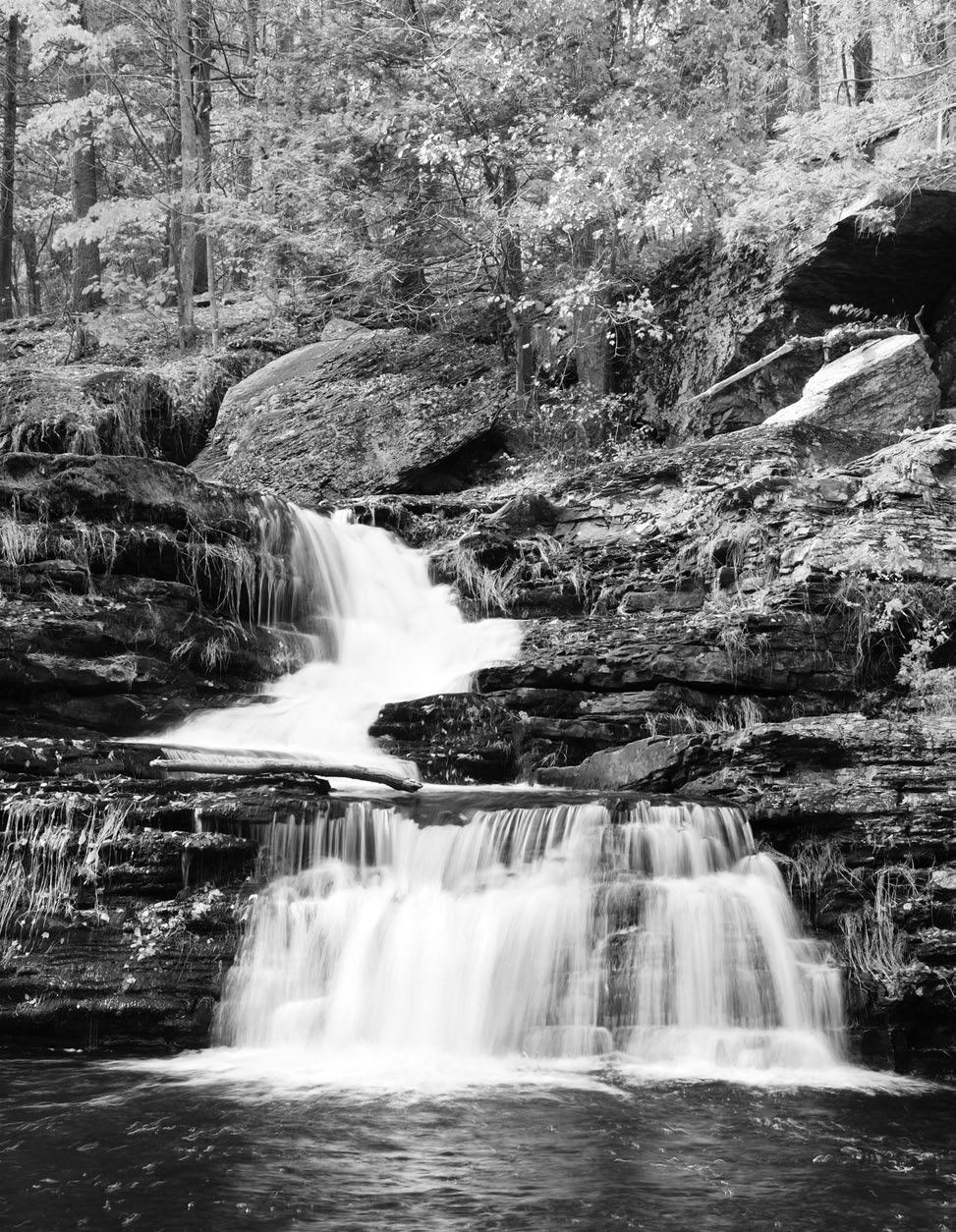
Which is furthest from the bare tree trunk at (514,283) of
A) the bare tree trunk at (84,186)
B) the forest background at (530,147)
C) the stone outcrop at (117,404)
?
the bare tree trunk at (84,186)

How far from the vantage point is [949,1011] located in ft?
17.1

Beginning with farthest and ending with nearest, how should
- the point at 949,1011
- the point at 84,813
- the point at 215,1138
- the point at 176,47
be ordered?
the point at 176,47
the point at 84,813
the point at 949,1011
the point at 215,1138

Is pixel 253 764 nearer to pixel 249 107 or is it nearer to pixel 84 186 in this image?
pixel 249 107

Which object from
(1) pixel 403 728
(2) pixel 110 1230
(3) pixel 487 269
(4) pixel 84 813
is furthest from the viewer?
(3) pixel 487 269

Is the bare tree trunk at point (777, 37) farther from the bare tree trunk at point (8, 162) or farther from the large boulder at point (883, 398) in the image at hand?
the bare tree trunk at point (8, 162)

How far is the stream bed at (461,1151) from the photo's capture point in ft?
11.0

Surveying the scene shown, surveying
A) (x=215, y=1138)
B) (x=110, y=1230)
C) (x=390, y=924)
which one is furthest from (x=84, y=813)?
(x=110, y=1230)

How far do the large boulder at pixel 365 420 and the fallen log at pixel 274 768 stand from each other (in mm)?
6425

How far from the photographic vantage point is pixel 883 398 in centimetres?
1119

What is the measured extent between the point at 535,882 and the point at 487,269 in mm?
10501

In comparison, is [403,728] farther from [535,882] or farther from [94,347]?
[94,347]

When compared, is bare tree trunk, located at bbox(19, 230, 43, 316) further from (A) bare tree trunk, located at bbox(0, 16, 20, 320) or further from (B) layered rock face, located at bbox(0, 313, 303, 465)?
(B) layered rock face, located at bbox(0, 313, 303, 465)

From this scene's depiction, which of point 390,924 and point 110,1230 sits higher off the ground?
point 390,924

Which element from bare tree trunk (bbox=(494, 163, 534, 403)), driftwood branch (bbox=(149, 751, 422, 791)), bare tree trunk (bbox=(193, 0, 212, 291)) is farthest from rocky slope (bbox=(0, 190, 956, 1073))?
bare tree trunk (bbox=(193, 0, 212, 291))
